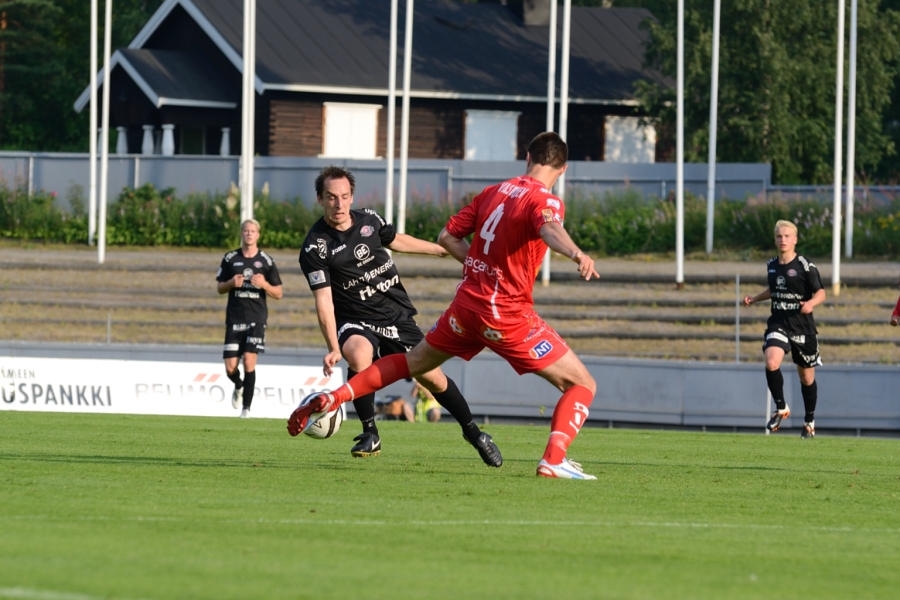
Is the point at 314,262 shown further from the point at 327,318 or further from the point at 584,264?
the point at 584,264

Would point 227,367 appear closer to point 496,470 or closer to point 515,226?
point 496,470

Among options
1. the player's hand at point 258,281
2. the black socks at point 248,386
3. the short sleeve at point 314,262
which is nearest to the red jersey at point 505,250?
the short sleeve at point 314,262

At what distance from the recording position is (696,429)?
66.0 feet

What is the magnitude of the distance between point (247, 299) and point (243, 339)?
1.66ft

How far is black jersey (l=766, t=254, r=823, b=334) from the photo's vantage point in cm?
1551

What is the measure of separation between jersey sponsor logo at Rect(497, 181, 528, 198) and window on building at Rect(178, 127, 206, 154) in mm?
37825

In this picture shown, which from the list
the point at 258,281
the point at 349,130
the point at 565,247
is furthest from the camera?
the point at 349,130

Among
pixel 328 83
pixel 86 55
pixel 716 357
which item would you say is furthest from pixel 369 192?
pixel 86 55

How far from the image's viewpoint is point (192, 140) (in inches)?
1786

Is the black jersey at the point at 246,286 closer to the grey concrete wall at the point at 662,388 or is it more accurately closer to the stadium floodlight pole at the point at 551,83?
the grey concrete wall at the point at 662,388

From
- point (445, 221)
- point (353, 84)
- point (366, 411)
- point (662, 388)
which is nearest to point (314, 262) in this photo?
point (366, 411)

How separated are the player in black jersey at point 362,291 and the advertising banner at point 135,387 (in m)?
8.98

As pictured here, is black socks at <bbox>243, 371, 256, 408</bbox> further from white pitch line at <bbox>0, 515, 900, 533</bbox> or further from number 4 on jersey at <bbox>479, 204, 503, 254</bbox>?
white pitch line at <bbox>0, 515, 900, 533</bbox>

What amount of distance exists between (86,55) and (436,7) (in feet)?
52.0
